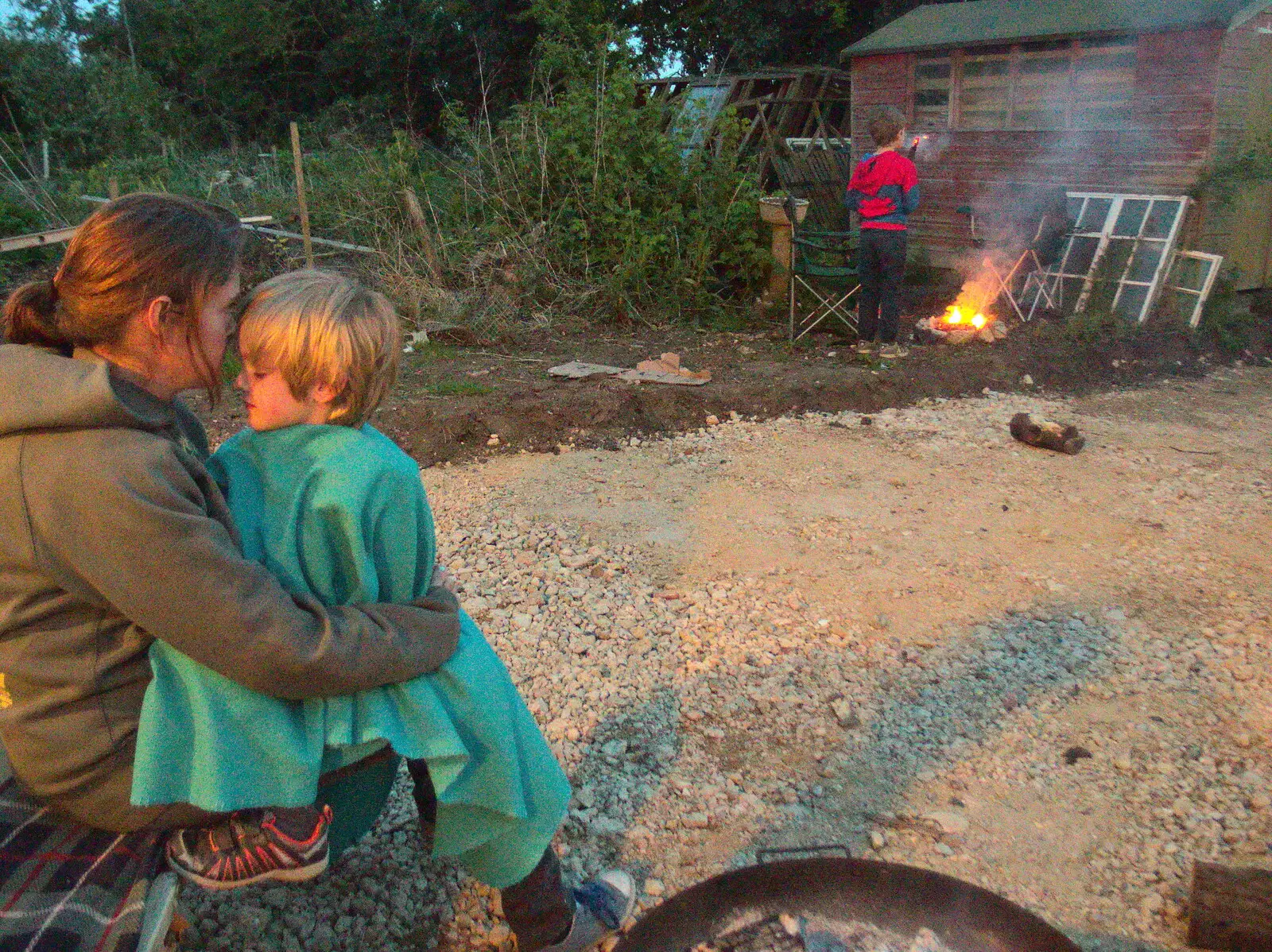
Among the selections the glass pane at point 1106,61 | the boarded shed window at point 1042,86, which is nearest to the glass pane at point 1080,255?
the boarded shed window at point 1042,86

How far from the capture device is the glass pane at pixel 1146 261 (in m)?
9.19

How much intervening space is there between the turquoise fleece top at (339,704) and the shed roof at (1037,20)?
9718 mm

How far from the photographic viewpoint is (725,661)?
348cm

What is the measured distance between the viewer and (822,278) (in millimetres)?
9156

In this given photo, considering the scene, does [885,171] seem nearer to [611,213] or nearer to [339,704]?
[611,213]

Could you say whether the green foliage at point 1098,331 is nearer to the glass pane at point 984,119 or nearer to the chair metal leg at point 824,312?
the chair metal leg at point 824,312

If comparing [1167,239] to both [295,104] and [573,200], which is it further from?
[295,104]

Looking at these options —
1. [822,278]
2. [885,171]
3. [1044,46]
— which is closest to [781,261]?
[822,278]

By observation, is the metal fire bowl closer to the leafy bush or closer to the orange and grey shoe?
the orange and grey shoe

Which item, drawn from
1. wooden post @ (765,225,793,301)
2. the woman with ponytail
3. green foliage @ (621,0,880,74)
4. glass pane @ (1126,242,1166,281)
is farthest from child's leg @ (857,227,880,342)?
green foliage @ (621,0,880,74)

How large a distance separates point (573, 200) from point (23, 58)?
16.8 metres

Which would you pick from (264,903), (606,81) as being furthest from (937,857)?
(606,81)

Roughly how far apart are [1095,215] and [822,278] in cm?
286

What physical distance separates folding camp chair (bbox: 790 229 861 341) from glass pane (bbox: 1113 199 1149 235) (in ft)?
8.22
